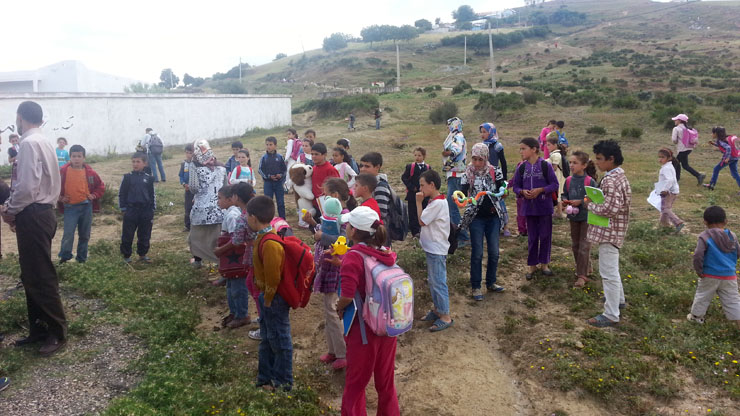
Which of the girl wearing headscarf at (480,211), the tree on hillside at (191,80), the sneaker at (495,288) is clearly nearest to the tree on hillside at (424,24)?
the tree on hillside at (191,80)

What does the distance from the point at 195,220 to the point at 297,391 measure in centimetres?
297

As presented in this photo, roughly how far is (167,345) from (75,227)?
3.55m

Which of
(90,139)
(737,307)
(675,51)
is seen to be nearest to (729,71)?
(675,51)

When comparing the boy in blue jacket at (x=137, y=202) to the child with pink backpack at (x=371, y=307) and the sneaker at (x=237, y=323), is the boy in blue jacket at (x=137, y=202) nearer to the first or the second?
the sneaker at (x=237, y=323)

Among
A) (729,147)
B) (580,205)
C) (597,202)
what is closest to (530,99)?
(729,147)

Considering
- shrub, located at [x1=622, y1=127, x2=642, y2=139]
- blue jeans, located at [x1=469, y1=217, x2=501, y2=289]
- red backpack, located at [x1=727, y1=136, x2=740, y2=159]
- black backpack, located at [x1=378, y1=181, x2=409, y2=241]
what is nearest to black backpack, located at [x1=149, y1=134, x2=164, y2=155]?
black backpack, located at [x1=378, y1=181, x2=409, y2=241]

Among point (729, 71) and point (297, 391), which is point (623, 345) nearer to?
point (297, 391)

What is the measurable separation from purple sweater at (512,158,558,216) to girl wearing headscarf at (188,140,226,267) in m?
3.96

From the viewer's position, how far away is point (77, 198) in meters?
6.90

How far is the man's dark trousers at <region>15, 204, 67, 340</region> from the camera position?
13.8 ft

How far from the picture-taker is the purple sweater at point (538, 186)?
6196 millimetres

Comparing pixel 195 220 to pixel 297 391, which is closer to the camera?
pixel 297 391

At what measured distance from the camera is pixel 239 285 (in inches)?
213

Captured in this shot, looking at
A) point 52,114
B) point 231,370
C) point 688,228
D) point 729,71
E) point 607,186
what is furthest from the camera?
point 729,71
